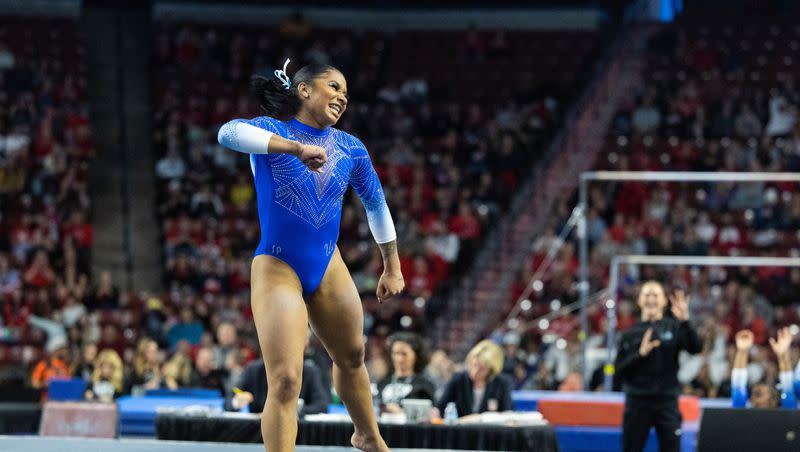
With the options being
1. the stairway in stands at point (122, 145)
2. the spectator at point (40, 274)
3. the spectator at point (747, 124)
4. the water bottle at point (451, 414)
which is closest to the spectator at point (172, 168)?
the stairway in stands at point (122, 145)

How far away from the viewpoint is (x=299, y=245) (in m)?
4.54

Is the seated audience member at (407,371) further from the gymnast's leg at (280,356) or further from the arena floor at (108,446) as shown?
the gymnast's leg at (280,356)

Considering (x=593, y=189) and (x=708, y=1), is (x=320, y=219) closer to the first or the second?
(x=593, y=189)

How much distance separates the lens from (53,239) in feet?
46.9

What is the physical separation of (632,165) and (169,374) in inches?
256

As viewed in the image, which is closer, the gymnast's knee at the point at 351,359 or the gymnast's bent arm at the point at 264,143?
the gymnast's bent arm at the point at 264,143

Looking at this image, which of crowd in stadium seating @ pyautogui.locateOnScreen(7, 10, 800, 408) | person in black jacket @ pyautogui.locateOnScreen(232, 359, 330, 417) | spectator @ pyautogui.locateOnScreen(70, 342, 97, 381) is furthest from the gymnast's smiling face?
spectator @ pyautogui.locateOnScreen(70, 342, 97, 381)

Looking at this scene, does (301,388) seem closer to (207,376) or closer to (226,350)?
(207,376)

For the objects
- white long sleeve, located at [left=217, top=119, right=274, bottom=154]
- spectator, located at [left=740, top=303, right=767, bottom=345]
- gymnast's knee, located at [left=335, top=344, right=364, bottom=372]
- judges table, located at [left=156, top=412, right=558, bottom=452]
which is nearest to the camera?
white long sleeve, located at [left=217, top=119, right=274, bottom=154]

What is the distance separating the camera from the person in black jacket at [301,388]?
8016 millimetres

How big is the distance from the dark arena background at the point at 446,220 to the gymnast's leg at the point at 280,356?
3034 millimetres

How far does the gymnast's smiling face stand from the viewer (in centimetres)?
462

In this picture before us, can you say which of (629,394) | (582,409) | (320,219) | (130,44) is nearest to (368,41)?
(130,44)

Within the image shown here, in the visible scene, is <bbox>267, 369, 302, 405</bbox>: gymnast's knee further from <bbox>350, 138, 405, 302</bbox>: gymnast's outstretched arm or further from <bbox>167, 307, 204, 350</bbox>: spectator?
<bbox>167, 307, 204, 350</bbox>: spectator
